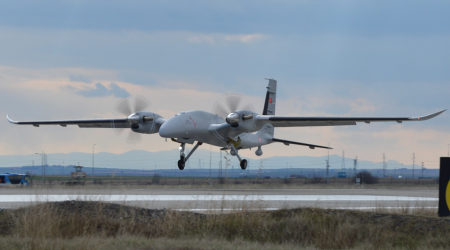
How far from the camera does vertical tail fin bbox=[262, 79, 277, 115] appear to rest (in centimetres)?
4250

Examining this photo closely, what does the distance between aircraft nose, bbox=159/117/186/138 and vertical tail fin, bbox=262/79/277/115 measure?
43.0ft

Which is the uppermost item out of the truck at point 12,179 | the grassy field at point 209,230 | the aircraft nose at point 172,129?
the aircraft nose at point 172,129

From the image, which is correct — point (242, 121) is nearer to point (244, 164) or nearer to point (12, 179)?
point (244, 164)

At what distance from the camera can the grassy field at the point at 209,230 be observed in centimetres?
988

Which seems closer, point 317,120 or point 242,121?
point 317,120

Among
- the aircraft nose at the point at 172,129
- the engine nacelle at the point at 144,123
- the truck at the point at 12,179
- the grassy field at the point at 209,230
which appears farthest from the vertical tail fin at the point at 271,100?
the truck at the point at 12,179

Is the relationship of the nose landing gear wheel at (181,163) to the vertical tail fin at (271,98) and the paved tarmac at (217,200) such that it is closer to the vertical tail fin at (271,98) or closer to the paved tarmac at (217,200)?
the paved tarmac at (217,200)

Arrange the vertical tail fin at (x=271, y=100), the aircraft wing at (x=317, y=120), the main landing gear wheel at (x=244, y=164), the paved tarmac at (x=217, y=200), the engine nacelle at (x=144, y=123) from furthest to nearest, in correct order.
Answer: the vertical tail fin at (x=271, y=100)
the main landing gear wheel at (x=244, y=164)
the engine nacelle at (x=144, y=123)
the aircraft wing at (x=317, y=120)
the paved tarmac at (x=217, y=200)

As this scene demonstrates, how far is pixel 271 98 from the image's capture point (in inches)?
1689

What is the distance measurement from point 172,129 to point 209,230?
762 inches

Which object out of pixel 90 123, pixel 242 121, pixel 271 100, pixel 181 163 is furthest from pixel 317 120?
pixel 90 123

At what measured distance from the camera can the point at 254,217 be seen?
12.1 meters

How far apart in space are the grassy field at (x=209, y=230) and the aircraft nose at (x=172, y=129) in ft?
56.2

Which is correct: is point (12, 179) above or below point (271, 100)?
below
